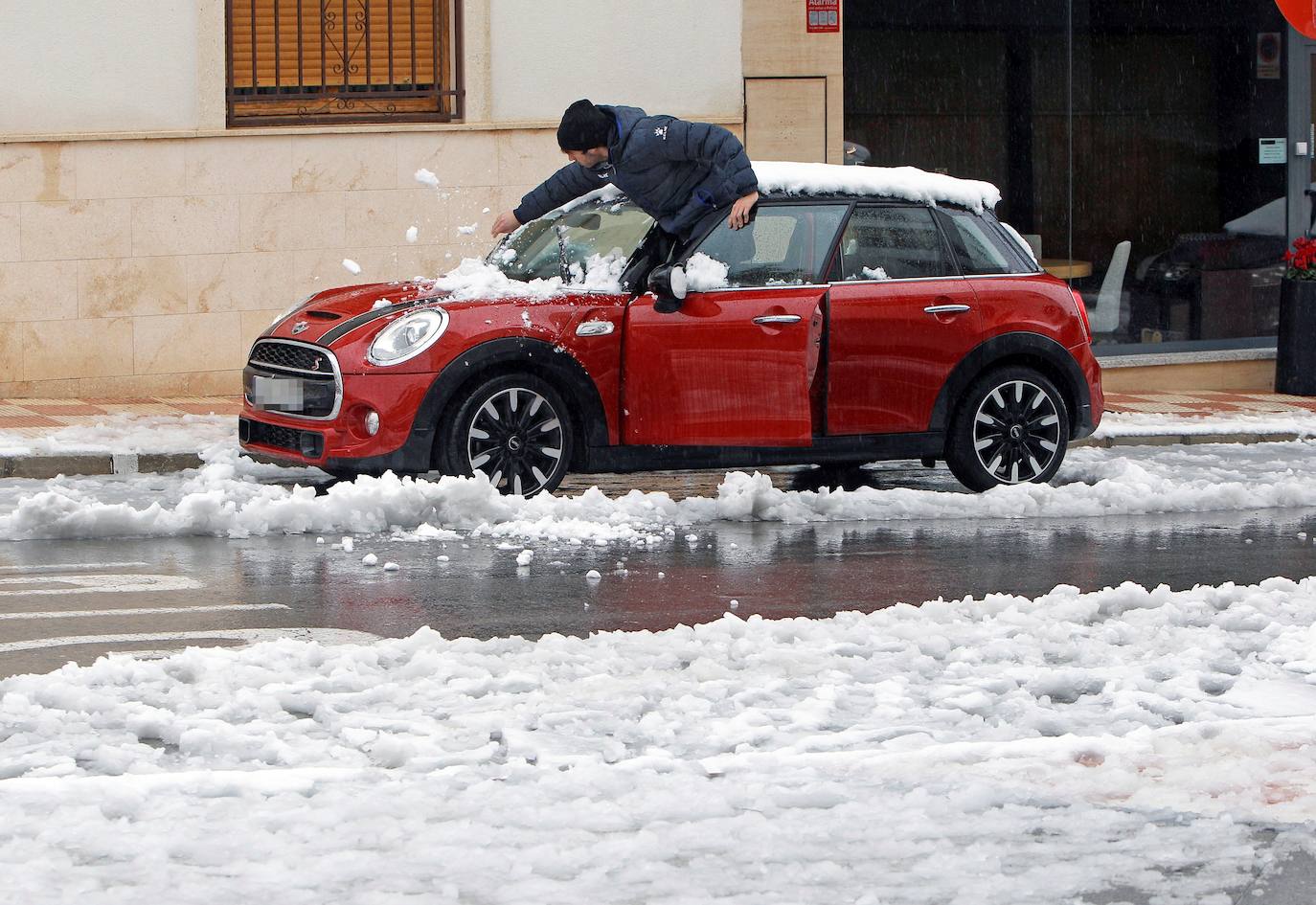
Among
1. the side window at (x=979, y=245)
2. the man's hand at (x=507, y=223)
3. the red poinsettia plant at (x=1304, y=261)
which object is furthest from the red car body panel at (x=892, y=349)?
the red poinsettia plant at (x=1304, y=261)

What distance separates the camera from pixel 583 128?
33.6 feet

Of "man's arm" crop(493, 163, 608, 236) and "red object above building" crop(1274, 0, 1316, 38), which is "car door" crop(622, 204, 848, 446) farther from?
"red object above building" crop(1274, 0, 1316, 38)

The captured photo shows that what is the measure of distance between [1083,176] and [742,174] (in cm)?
789

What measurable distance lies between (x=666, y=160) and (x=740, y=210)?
42cm

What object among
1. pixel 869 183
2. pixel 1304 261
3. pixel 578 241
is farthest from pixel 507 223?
pixel 1304 261

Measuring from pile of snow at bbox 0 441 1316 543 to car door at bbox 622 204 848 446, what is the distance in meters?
0.27

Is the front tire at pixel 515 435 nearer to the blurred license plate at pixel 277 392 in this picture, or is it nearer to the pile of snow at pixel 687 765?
the blurred license plate at pixel 277 392

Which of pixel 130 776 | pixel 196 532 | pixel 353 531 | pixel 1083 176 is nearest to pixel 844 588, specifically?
pixel 353 531

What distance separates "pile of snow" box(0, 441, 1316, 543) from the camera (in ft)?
30.5

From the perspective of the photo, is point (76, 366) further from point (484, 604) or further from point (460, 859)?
point (460, 859)

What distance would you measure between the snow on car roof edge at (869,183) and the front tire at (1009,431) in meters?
0.91

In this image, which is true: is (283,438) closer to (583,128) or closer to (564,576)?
(583,128)

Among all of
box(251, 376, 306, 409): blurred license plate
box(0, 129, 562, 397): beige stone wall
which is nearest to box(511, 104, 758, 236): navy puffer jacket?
box(251, 376, 306, 409): blurred license plate

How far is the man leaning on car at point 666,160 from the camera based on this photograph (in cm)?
1026
